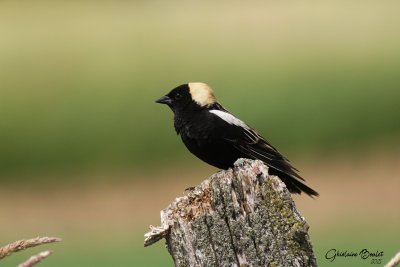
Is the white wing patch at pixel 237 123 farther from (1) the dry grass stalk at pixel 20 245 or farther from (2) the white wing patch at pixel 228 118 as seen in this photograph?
(1) the dry grass stalk at pixel 20 245

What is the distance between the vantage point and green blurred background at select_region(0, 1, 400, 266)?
35.7 feet

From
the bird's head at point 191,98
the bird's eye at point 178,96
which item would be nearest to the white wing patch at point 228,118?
the bird's head at point 191,98

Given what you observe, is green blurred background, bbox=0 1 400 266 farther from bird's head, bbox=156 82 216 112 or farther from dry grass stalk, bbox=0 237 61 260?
dry grass stalk, bbox=0 237 61 260

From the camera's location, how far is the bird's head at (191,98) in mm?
5781

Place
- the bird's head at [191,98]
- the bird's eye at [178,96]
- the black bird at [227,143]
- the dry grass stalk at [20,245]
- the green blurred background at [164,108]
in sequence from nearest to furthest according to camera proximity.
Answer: the dry grass stalk at [20,245] → the black bird at [227,143] → the bird's head at [191,98] → the bird's eye at [178,96] → the green blurred background at [164,108]

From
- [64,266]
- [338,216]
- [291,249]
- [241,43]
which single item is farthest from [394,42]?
[291,249]

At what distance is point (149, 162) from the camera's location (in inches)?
506

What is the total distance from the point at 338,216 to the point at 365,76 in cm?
433

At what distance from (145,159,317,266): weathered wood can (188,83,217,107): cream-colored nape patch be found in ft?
8.97

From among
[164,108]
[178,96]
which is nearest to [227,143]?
[178,96]

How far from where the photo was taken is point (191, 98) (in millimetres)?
5844

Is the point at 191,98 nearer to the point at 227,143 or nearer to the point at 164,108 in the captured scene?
the point at 227,143

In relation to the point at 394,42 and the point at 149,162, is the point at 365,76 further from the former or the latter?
the point at 149,162

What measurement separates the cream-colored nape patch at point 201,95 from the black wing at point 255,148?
239mm
